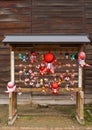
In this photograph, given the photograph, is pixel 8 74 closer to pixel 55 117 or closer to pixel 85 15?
pixel 55 117

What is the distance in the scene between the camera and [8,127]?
7660 mm

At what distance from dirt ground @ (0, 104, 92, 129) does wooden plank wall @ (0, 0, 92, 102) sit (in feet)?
8.05

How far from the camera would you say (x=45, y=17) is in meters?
9.84

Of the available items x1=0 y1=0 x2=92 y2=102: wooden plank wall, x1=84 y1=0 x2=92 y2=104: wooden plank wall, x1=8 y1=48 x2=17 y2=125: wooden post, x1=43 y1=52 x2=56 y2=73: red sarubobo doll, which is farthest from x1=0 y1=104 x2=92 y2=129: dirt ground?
x1=0 y1=0 x2=92 y2=102: wooden plank wall

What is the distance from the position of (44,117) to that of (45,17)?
329 cm

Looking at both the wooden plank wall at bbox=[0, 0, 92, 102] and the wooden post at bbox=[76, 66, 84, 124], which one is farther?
the wooden plank wall at bbox=[0, 0, 92, 102]

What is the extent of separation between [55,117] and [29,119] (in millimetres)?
755

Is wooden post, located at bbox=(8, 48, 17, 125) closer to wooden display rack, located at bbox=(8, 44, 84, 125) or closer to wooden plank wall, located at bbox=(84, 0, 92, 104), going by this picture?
wooden display rack, located at bbox=(8, 44, 84, 125)

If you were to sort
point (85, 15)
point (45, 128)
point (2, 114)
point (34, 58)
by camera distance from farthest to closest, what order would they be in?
1. point (85, 15)
2. point (2, 114)
3. point (34, 58)
4. point (45, 128)

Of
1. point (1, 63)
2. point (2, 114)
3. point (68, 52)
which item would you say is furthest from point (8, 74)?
point (68, 52)

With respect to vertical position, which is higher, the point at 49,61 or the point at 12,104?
the point at 49,61

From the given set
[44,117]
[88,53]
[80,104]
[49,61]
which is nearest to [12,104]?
[44,117]

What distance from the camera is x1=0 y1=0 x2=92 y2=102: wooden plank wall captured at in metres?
9.83

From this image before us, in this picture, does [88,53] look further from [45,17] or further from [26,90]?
[26,90]
